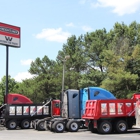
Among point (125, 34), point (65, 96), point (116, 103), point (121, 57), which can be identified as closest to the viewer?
point (116, 103)

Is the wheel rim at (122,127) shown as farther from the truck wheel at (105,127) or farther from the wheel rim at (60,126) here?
the wheel rim at (60,126)

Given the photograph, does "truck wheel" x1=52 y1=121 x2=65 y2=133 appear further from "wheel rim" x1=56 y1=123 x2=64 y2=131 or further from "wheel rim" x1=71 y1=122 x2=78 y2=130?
"wheel rim" x1=71 y1=122 x2=78 y2=130

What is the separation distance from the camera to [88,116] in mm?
20453

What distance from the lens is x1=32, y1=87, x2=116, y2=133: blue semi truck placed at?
853 inches

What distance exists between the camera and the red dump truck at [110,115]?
19.6 meters

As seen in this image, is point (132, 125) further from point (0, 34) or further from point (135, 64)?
point (135, 64)

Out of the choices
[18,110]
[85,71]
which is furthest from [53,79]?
[18,110]

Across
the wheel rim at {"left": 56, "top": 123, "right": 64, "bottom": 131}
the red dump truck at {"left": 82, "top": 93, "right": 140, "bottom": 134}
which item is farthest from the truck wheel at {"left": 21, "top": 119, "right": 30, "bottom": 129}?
the red dump truck at {"left": 82, "top": 93, "right": 140, "bottom": 134}

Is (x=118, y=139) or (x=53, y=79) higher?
(x=53, y=79)

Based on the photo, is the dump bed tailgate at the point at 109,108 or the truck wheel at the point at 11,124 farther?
the truck wheel at the point at 11,124

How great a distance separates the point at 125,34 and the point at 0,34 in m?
25.6

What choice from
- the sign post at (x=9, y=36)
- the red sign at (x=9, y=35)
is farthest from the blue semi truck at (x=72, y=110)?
the red sign at (x=9, y=35)

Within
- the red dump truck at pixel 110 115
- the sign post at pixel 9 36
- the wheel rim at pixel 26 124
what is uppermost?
→ the sign post at pixel 9 36

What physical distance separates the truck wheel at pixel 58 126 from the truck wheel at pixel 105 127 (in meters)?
2.96
